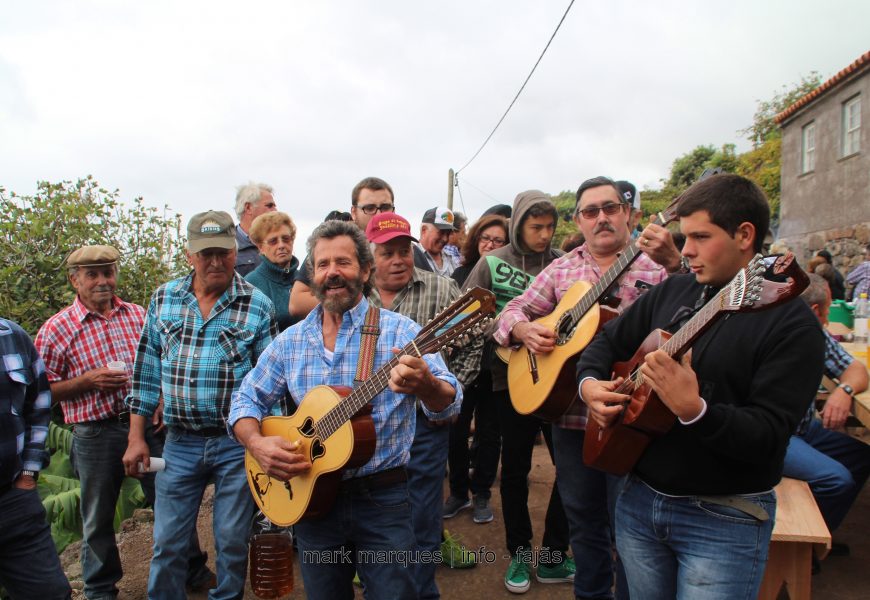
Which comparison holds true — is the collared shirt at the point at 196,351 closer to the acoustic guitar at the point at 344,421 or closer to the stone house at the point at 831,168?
the acoustic guitar at the point at 344,421

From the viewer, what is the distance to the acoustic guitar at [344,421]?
2170 millimetres

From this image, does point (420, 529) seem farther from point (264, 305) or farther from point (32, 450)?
point (32, 450)

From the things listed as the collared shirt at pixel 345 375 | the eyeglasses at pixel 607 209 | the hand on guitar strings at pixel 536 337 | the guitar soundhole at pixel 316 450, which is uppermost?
the eyeglasses at pixel 607 209

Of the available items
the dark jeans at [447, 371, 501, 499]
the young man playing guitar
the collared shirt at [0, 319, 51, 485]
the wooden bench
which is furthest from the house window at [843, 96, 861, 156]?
the collared shirt at [0, 319, 51, 485]

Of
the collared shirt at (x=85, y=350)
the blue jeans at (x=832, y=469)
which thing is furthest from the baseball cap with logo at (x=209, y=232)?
the blue jeans at (x=832, y=469)

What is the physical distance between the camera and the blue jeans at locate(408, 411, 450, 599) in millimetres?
2941

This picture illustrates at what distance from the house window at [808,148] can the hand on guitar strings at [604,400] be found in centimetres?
2045

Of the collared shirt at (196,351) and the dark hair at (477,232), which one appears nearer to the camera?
the collared shirt at (196,351)

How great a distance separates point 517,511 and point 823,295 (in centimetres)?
277

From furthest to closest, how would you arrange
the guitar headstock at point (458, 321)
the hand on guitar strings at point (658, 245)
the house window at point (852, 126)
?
the house window at point (852, 126), the hand on guitar strings at point (658, 245), the guitar headstock at point (458, 321)

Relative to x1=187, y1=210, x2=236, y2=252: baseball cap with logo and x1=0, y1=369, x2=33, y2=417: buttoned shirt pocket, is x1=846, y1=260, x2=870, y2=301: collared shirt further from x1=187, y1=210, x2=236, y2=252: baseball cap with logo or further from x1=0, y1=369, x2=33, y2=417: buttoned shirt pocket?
x1=0, y1=369, x2=33, y2=417: buttoned shirt pocket

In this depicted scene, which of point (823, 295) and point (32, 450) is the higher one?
point (823, 295)

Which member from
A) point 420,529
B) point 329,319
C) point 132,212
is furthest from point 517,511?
point 132,212

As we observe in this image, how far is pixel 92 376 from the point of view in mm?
3520
